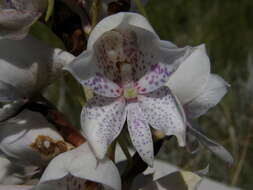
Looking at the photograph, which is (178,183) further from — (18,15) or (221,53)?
(221,53)

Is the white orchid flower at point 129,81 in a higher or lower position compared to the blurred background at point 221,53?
higher

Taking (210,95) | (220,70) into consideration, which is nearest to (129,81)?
(210,95)

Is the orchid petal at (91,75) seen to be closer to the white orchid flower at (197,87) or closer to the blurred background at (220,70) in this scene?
the white orchid flower at (197,87)

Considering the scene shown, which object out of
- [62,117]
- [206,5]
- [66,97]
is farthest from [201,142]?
[206,5]

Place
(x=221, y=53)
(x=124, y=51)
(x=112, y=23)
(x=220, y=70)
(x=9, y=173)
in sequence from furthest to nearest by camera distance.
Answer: (x=221, y=53)
(x=220, y=70)
(x=9, y=173)
(x=124, y=51)
(x=112, y=23)

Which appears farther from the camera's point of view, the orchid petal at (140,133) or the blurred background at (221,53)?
the blurred background at (221,53)

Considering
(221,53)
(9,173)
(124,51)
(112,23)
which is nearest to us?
(112,23)

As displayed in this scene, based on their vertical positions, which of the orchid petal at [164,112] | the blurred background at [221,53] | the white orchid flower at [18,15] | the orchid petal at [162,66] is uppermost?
the white orchid flower at [18,15]

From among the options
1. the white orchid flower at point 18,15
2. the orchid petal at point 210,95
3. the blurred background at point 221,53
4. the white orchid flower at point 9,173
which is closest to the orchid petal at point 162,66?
the orchid petal at point 210,95
